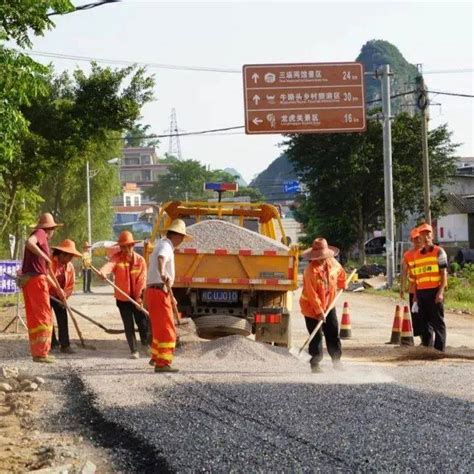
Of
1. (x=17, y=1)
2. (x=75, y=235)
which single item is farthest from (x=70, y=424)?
(x=75, y=235)

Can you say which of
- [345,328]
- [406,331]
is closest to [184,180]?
[345,328]

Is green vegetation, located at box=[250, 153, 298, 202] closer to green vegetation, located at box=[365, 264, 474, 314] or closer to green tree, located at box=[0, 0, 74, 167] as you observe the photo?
green vegetation, located at box=[365, 264, 474, 314]

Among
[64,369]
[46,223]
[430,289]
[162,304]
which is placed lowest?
[64,369]

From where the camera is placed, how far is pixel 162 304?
423 inches

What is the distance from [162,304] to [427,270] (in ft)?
14.1

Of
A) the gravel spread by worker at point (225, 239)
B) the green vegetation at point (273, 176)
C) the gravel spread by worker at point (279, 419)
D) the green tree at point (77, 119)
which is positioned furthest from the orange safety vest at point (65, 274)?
the green vegetation at point (273, 176)

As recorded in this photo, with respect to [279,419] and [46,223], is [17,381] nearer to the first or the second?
[46,223]

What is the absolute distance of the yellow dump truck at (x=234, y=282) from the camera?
13234mm

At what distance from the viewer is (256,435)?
6867 mm

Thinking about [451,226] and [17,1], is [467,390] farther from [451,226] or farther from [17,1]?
[451,226]

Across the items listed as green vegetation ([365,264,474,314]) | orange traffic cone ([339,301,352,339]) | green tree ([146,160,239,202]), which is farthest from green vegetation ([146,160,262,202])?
orange traffic cone ([339,301,352,339])

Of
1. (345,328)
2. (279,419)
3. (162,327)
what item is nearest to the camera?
(279,419)

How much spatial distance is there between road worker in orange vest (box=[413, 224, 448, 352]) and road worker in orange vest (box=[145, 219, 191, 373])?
4.04 meters

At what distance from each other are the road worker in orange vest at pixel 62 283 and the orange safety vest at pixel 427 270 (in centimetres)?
448
